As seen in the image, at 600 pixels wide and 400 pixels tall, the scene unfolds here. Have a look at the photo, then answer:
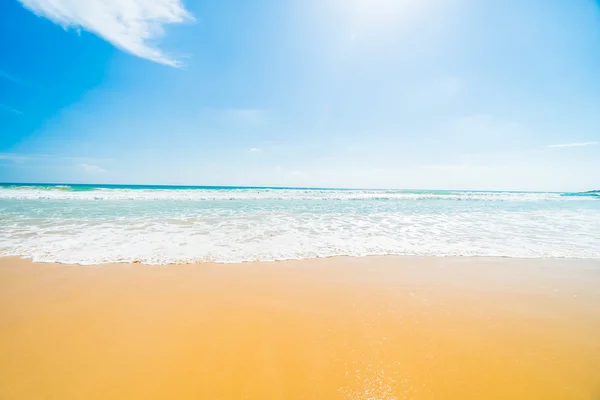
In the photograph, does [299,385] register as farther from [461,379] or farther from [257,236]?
[257,236]

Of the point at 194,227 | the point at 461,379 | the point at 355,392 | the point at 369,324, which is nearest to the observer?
the point at 355,392

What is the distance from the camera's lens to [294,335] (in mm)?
2445

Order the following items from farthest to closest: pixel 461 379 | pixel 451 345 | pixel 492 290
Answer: pixel 492 290 → pixel 451 345 → pixel 461 379

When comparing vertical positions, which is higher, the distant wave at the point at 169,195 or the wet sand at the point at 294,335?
the distant wave at the point at 169,195

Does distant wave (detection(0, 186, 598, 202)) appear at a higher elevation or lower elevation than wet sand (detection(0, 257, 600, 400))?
higher

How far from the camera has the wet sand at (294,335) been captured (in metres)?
1.87

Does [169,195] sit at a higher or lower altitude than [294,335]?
higher

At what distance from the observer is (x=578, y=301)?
330 cm

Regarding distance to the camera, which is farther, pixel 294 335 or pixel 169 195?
pixel 169 195

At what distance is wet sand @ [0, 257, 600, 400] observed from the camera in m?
1.87

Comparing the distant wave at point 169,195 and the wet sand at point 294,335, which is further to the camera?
the distant wave at point 169,195

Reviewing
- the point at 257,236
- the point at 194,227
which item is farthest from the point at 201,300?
the point at 194,227

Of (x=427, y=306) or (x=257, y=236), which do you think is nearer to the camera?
(x=427, y=306)

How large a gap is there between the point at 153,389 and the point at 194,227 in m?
6.26
